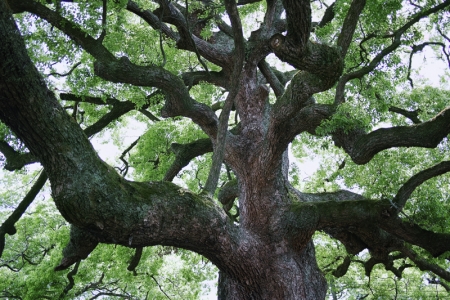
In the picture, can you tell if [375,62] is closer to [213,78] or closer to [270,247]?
[270,247]

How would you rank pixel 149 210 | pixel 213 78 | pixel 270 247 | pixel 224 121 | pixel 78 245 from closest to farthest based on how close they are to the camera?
pixel 149 210 < pixel 78 245 < pixel 224 121 < pixel 270 247 < pixel 213 78

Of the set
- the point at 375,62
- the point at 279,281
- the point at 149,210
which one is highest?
the point at 375,62

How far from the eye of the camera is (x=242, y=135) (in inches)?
338

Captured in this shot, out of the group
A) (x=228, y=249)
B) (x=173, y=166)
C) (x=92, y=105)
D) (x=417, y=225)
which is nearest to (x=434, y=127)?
(x=417, y=225)

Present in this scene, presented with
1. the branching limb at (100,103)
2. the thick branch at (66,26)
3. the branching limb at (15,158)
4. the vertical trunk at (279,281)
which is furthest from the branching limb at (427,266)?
the branching limb at (15,158)

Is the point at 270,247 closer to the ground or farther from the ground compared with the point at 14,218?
farther from the ground

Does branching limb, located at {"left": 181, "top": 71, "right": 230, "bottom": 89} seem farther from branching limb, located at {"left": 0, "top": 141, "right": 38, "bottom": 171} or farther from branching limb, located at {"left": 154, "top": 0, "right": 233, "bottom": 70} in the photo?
branching limb, located at {"left": 0, "top": 141, "right": 38, "bottom": 171}

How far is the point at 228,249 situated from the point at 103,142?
928cm

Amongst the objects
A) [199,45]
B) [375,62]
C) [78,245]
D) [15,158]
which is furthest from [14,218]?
[375,62]

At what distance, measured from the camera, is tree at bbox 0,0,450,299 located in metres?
4.68

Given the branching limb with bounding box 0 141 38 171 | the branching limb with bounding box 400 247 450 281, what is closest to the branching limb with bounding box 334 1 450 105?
the branching limb with bounding box 400 247 450 281

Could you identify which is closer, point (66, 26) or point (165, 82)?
point (66, 26)

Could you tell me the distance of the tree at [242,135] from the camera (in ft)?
15.3

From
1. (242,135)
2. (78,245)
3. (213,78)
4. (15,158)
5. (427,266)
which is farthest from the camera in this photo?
(213,78)
